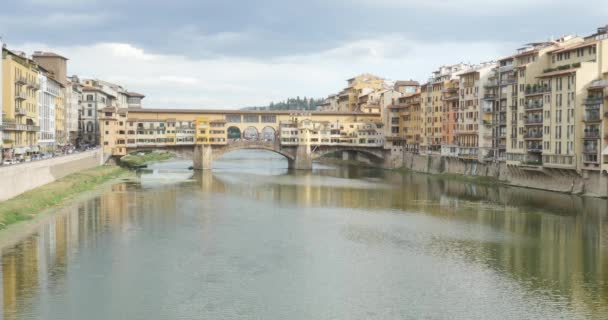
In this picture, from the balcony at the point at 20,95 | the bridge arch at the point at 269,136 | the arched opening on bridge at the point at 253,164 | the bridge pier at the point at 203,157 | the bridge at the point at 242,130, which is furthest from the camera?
the bridge arch at the point at 269,136

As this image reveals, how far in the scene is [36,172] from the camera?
45.8m

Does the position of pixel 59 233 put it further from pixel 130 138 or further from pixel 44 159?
pixel 130 138

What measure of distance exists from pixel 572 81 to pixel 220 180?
3219cm

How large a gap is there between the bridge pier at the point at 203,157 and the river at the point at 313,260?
3007 centimetres

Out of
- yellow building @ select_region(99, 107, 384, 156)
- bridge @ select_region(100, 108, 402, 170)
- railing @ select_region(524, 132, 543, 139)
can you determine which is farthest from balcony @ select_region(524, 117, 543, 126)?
yellow building @ select_region(99, 107, 384, 156)

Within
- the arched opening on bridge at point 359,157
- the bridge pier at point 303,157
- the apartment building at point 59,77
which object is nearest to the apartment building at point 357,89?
the arched opening on bridge at point 359,157

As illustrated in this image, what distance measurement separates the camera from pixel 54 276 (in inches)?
971

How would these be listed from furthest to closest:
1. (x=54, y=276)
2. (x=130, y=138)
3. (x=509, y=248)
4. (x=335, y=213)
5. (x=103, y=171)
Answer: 1. (x=130, y=138)
2. (x=103, y=171)
3. (x=335, y=213)
4. (x=509, y=248)
5. (x=54, y=276)

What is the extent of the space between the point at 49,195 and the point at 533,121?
3493 centimetres

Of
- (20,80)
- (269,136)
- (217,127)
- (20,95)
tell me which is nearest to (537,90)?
(217,127)

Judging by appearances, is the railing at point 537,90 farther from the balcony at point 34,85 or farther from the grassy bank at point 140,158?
the grassy bank at point 140,158

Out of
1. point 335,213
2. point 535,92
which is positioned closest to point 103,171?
point 335,213

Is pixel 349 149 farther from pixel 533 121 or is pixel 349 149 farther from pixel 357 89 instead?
pixel 533 121

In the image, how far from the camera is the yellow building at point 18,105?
5369cm
